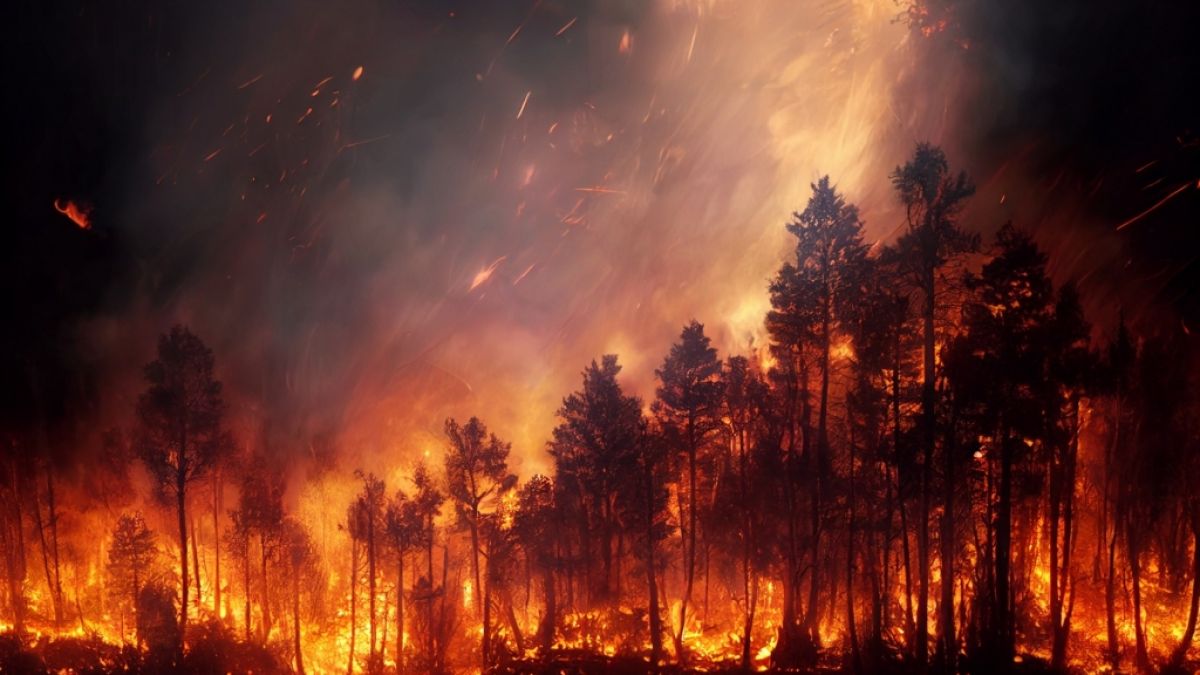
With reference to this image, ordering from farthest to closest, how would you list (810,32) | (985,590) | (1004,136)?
1. (810,32)
2. (1004,136)
3. (985,590)

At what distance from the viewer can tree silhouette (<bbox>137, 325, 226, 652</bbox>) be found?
41.6m

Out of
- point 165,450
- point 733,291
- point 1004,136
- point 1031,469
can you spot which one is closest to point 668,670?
point 1031,469

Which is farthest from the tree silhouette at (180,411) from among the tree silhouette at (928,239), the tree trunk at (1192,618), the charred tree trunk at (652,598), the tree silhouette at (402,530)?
the tree trunk at (1192,618)

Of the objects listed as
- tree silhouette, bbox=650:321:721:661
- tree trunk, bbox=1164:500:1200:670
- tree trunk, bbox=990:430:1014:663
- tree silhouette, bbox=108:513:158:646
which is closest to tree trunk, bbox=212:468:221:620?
tree silhouette, bbox=108:513:158:646

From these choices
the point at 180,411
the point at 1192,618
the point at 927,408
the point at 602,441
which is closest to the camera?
the point at 1192,618

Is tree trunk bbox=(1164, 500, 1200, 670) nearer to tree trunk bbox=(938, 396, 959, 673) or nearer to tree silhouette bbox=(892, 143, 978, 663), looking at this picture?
tree trunk bbox=(938, 396, 959, 673)

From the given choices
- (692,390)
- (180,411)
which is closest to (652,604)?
(692,390)

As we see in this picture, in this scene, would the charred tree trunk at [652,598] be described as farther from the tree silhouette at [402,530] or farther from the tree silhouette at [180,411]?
the tree silhouette at [180,411]

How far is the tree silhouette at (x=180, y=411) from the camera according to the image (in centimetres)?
4156

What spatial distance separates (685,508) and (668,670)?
529 inches

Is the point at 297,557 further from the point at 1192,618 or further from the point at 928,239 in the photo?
the point at 1192,618

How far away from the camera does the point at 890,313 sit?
31.1m

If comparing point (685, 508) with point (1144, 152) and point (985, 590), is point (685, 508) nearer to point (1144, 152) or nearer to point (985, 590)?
point (985, 590)

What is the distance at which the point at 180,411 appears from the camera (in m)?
41.8
